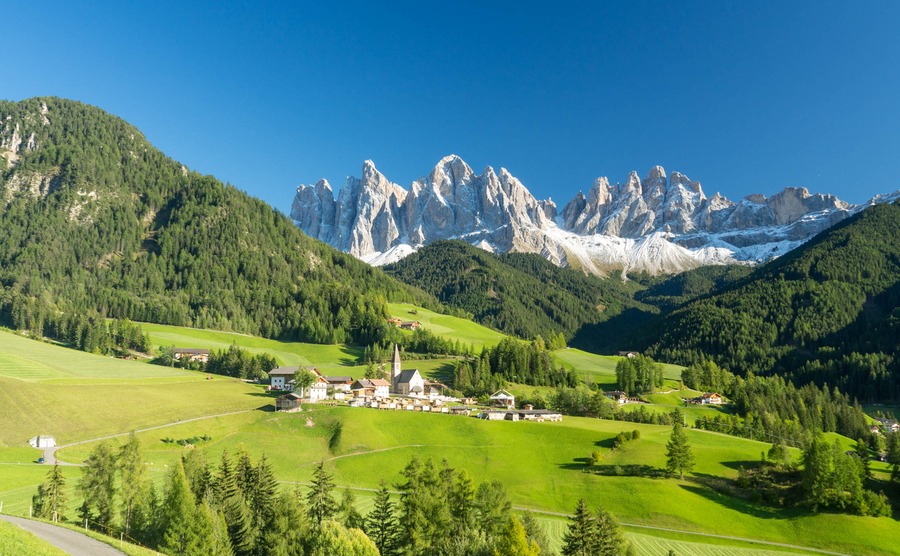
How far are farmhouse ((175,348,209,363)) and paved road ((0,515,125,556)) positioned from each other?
396ft

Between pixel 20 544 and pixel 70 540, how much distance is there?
502 inches

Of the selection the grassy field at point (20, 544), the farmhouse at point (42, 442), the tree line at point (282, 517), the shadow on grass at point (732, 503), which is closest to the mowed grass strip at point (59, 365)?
the farmhouse at point (42, 442)


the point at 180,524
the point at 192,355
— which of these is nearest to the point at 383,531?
the point at 180,524

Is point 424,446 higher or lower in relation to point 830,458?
lower

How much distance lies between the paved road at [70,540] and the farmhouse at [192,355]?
121 m

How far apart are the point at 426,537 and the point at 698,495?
45247 millimetres

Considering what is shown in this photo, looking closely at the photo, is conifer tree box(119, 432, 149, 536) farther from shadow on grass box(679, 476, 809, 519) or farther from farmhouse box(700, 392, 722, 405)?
farmhouse box(700, 392, 722, 405)

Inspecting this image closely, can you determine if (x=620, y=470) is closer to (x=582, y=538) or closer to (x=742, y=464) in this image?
(x=742, y=464)

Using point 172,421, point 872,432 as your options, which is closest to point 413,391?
point 172,421

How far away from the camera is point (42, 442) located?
86.2 m

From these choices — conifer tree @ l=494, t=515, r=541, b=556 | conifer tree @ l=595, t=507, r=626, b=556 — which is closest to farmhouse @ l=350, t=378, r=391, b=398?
conifer tree @ l=595, t=507, r=626, b=556

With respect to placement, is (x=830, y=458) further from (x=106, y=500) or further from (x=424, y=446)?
(x=106, y=500)

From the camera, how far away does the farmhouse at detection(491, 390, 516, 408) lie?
463 feet

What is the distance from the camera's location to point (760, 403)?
476ft
